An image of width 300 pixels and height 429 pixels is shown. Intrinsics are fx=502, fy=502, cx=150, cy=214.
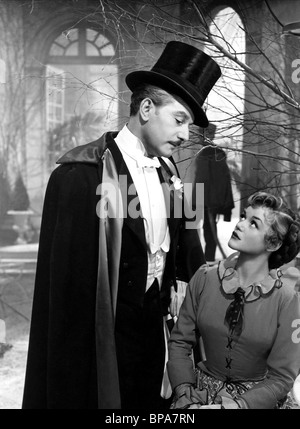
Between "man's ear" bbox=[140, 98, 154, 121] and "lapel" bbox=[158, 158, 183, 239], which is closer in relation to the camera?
"man's ear" bbox=[140, 98, 154, 121]

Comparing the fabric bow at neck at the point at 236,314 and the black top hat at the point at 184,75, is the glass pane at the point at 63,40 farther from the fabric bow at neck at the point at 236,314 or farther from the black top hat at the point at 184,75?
the fabric bow at neck at the point at 236,314

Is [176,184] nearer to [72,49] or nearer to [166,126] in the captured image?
[166,126]

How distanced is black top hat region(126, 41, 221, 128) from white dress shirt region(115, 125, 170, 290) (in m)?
0.18

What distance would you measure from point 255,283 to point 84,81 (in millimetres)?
1170

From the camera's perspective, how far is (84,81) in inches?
85.7

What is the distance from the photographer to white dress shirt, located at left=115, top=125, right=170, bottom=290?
64.8 inches

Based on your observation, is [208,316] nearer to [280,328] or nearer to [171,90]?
[280,328]

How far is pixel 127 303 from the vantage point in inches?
65.1

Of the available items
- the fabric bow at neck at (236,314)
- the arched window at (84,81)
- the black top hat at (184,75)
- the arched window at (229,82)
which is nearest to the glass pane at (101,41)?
the arched window at (84,81)

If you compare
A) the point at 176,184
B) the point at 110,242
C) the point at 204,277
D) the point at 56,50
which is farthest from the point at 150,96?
the point at 56,50

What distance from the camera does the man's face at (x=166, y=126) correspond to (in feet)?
5.23

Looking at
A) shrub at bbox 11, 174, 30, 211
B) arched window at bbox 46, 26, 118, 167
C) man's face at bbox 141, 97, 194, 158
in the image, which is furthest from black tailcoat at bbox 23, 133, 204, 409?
shrub at bbox 11, 174, 30, 211

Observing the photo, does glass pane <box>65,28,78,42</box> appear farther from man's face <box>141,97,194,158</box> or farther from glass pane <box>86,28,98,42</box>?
man's face <box>141,97,194,158</box>
